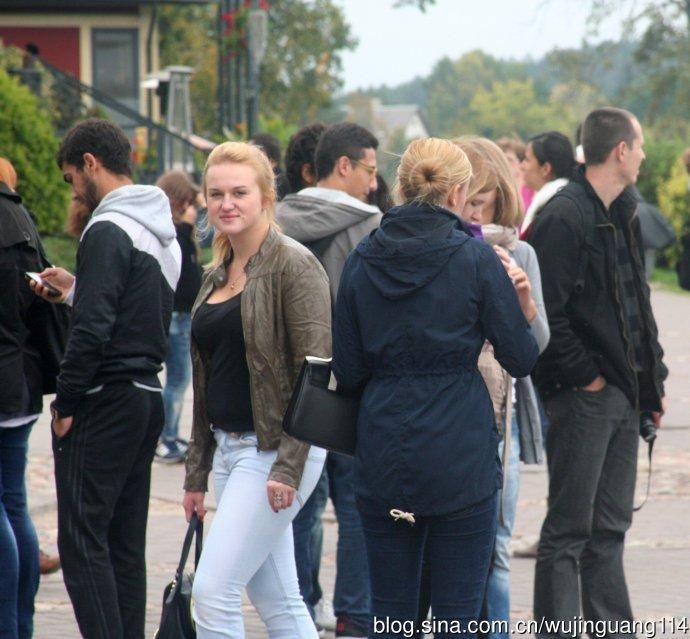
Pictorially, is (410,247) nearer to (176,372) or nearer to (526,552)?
(526,552)

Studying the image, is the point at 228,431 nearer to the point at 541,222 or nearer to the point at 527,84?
the point at 541,222

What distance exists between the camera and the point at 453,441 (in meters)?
4.04

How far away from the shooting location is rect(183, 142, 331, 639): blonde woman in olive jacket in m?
4.46

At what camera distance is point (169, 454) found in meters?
10.5

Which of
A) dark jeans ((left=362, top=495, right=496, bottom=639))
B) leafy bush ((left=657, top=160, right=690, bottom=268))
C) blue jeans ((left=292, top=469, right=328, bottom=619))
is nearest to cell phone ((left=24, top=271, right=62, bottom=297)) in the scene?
blue jeans ((left=292, top=469, right=328, bottom=619))

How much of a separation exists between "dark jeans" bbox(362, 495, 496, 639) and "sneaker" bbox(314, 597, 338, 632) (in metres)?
2.09

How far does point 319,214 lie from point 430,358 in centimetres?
198

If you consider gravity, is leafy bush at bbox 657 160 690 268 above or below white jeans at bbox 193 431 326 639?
below

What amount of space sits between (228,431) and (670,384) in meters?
10.9

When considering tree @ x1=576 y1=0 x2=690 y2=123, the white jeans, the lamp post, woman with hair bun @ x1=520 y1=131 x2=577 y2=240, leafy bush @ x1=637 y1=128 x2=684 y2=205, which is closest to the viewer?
the white jeans

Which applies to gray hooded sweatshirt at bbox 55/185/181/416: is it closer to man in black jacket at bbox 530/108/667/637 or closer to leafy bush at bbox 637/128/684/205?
man in black jacket at bbox 530/108/667/637

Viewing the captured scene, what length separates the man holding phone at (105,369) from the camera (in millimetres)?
4777

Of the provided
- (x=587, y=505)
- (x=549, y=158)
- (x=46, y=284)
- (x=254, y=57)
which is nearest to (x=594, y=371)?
(x=587, y=505)

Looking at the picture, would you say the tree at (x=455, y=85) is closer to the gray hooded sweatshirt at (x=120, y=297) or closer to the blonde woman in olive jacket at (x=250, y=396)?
the gray hooded sweatshirt at (x=120, y=297)
